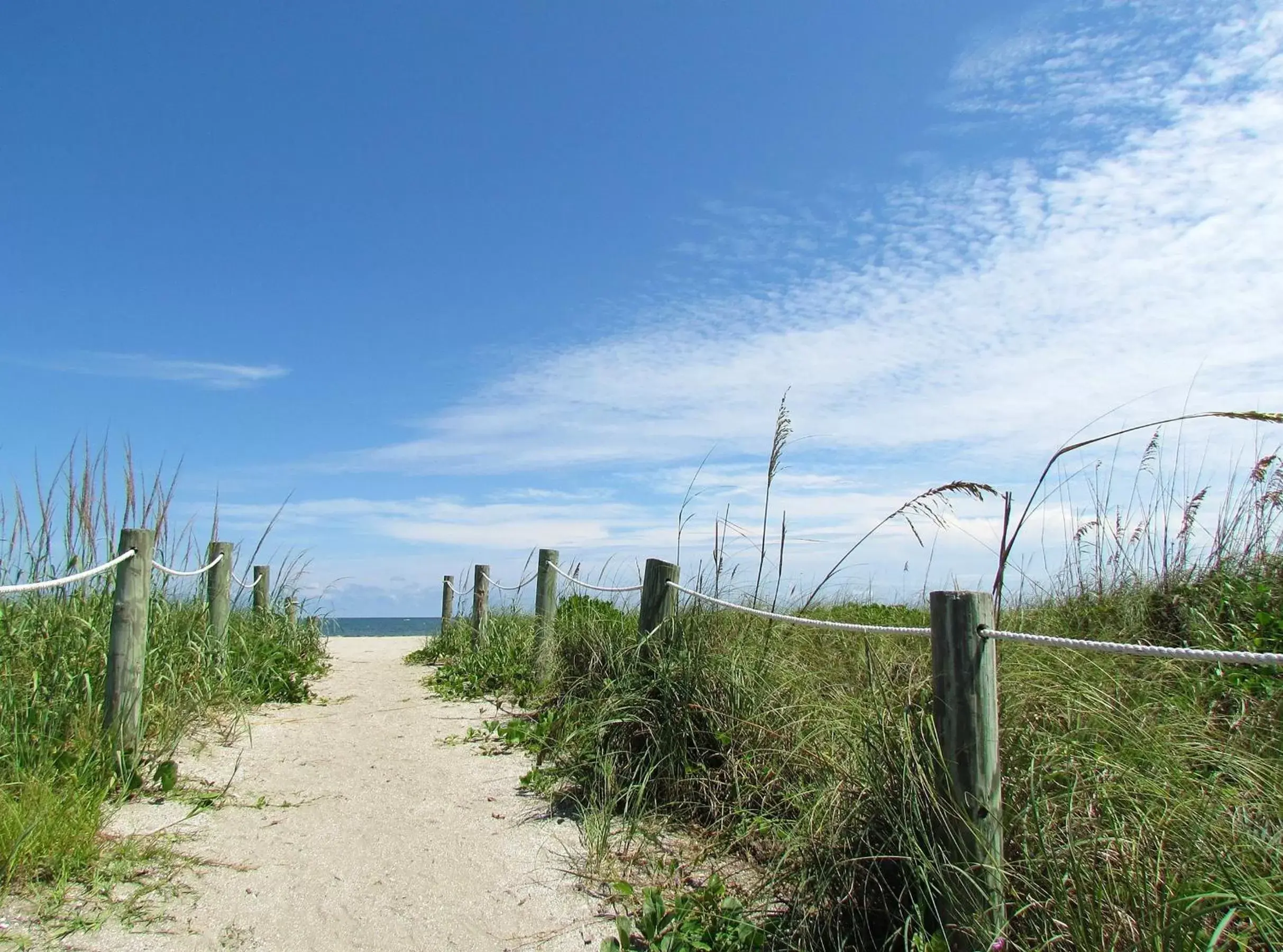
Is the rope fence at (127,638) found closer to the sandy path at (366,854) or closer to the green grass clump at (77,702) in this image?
the green grass clump at (77,702)

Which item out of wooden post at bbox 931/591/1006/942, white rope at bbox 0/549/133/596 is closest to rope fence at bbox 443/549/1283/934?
wooden post at bbox 931/591/1006/942

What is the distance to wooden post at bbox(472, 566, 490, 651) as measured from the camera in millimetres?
8609

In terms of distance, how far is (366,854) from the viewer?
3559 millimetres

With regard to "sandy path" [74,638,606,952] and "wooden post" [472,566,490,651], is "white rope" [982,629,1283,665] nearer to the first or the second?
"sandy path" [74,638,606,952]

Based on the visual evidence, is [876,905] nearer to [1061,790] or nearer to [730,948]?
[730,948]

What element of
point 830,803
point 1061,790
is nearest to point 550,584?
point 830,803

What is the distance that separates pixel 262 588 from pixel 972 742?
765 cm

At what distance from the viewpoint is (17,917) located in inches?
109

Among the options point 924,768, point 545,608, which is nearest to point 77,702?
point 545,608

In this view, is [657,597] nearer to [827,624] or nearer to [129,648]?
[827,624]

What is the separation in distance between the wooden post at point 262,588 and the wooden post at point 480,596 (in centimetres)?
193

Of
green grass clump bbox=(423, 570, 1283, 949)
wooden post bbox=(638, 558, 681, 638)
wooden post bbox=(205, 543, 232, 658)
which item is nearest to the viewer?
green grass clump bbox=(423, 570, 1283, 949)

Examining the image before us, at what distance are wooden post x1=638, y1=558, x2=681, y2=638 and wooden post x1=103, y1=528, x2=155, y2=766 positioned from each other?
2447 mm

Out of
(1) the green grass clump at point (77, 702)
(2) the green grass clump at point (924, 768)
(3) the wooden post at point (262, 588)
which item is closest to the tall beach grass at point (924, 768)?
(2) the green grass clump at point (924, 768)
